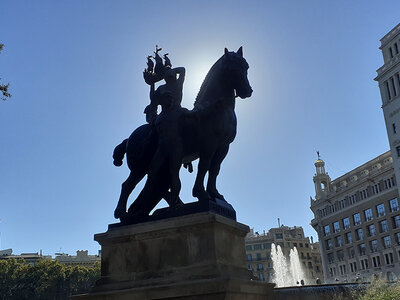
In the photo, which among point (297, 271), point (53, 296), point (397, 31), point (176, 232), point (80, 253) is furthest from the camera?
point (80, 253)

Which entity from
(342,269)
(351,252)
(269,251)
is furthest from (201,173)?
(269,251)

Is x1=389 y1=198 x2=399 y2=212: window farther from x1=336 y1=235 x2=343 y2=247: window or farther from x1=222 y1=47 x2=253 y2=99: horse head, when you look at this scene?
x1=222 y1=47 x2=253 y2=99: horse head

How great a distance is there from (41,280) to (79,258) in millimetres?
56715

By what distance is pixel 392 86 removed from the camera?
62531 millimetres

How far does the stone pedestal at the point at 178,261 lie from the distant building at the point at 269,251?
11266cm

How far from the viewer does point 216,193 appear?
8.89 metres

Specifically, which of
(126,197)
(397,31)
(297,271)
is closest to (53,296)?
(297,271)

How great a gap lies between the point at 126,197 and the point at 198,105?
2.45 metres

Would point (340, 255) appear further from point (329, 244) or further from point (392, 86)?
point (392, 86)

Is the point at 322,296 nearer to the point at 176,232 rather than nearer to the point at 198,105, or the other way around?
the point at 176,232

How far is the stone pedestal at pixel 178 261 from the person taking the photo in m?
7.30

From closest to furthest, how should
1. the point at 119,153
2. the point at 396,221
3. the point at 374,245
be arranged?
the point at 119,153, the point at 396,221, the point at 374,245

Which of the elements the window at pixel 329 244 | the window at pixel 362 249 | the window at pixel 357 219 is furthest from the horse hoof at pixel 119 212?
the window at pixel 329 244

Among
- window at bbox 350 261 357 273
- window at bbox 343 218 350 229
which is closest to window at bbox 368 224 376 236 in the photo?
window at bbox 343 218 350 229
